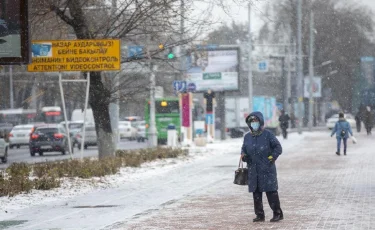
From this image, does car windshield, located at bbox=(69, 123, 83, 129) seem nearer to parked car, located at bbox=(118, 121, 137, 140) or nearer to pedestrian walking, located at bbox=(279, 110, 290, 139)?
pedestrian walking, located at bbox=(279, 110, 290, 139)

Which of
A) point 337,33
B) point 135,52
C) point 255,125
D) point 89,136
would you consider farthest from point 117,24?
point 337,33

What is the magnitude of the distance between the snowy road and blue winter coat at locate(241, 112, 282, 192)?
0.61m

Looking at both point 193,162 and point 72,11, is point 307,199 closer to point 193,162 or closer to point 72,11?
point 72,11

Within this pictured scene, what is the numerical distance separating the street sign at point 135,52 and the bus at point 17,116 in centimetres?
5719

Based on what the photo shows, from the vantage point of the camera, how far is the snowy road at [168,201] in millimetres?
14664

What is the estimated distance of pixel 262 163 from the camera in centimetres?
1423

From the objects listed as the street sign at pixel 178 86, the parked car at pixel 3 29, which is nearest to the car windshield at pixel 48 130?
the street sign at pixel 178 86

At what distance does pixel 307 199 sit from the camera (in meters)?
17.8

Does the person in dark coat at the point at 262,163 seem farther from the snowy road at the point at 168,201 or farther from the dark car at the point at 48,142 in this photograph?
the dark car at the point at 48,142

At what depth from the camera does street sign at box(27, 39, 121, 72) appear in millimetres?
26781

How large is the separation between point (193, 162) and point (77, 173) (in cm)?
956

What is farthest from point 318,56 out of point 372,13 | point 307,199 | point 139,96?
point 307,199

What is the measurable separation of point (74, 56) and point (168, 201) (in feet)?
32.3

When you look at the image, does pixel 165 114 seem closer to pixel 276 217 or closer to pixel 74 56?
pixel 74 56
